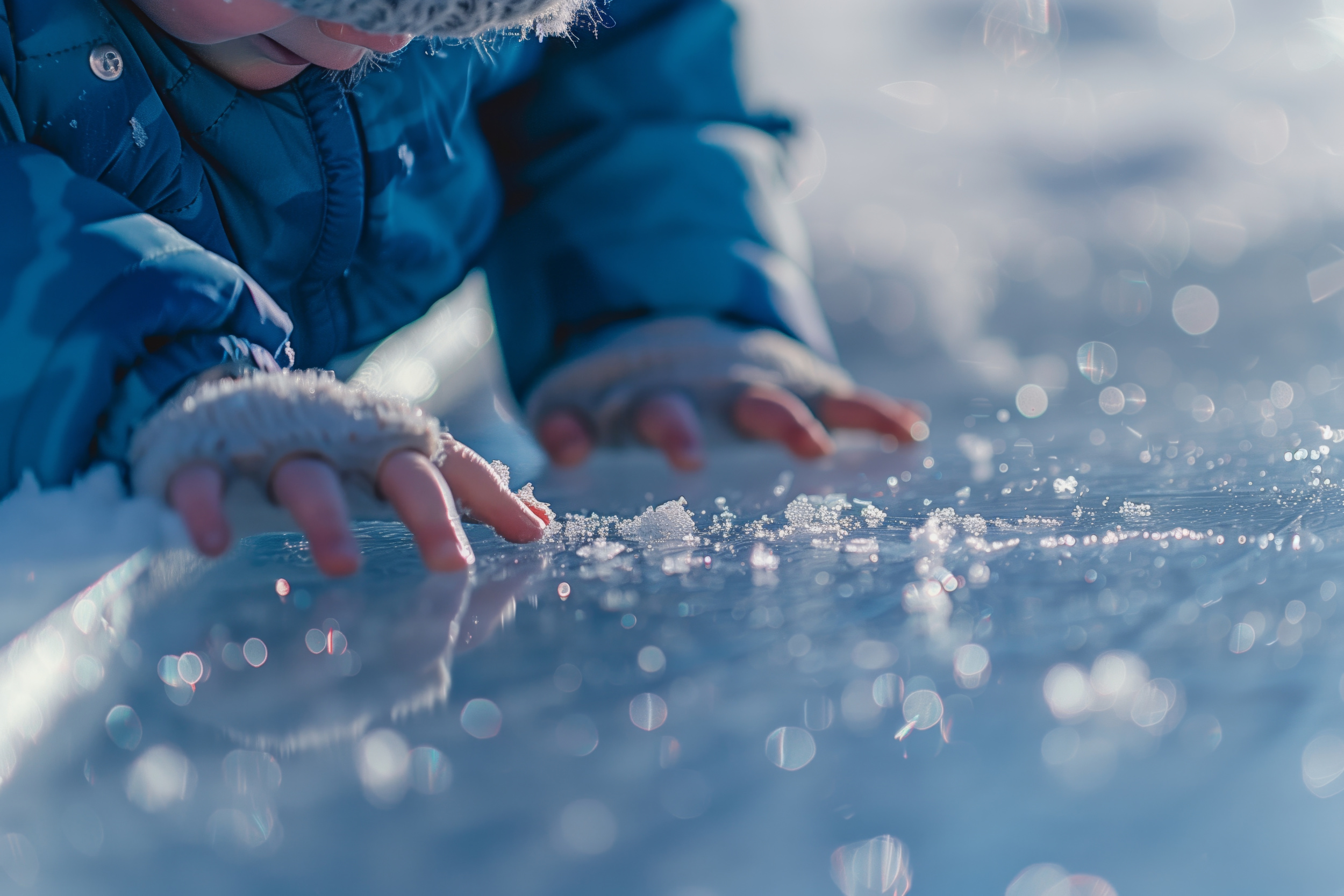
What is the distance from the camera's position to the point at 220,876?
0.56 feet

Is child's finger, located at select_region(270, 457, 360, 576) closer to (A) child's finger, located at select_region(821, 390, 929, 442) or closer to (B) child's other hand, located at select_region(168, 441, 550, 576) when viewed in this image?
(B) child's other hand, located at select_region(168, 441, 550, 576)

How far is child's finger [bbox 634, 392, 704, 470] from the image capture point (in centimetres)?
56

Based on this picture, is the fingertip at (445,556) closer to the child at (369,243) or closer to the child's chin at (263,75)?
the child at (369,243)

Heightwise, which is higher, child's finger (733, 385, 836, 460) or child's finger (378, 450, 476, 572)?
child's finger (378, 450, 476, 572)

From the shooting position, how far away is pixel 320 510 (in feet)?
1.06

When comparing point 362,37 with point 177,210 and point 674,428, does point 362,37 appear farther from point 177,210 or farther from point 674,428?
point 674,428

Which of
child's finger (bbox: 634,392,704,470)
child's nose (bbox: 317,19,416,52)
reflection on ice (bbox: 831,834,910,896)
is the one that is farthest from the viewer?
child's finger (bbox: 634,392,704,470)

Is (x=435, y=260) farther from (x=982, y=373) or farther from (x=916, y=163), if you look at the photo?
(x=916, y=163)

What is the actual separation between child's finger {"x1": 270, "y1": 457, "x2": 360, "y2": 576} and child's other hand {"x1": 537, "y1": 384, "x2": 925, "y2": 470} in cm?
25

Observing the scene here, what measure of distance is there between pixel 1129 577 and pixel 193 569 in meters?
0.29

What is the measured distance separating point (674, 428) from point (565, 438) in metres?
0.07

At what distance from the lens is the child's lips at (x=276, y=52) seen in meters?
0.44

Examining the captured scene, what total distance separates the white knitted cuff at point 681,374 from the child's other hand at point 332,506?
0.95 ft

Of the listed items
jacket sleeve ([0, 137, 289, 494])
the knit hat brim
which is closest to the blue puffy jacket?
jacket sleeve ([0, 137, 289, 494])
